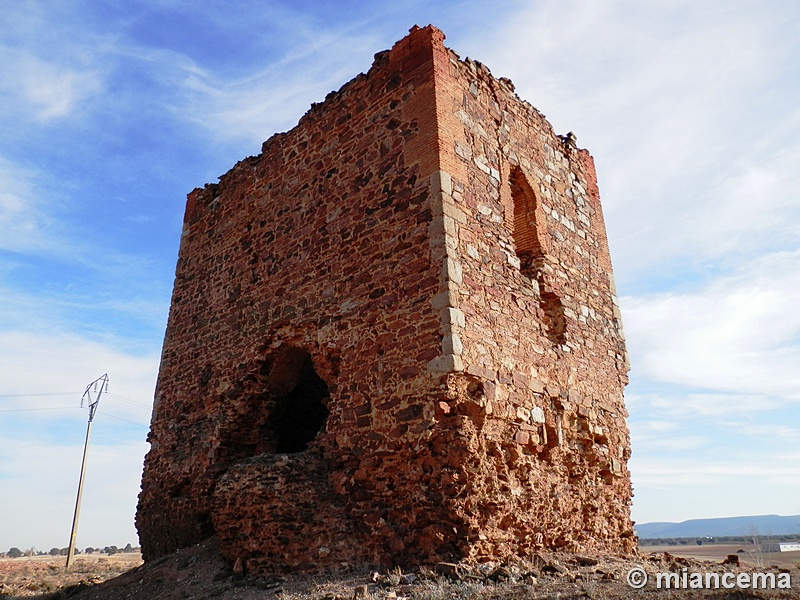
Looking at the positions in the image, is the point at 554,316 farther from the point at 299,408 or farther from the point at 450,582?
the point at 299,408

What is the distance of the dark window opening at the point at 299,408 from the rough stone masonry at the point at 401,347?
30 millimetres

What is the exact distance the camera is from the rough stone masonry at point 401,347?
631cm

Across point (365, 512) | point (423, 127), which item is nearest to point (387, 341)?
point (365, 512)

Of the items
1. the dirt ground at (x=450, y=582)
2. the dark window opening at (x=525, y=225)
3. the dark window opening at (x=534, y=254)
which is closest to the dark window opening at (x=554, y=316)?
the dark window opening at (x=534, y=254)

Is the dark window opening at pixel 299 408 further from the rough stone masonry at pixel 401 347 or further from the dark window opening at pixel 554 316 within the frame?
the dark window opening at pixel 554 316

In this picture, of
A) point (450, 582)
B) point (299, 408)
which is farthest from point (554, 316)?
point (299, 408)

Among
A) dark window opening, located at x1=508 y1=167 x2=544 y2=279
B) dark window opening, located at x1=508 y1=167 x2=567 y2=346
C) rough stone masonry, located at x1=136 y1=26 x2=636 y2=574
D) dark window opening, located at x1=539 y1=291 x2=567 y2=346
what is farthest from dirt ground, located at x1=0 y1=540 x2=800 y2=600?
dark window opening, located at x1=508 y1=167 x2=544 y2=279

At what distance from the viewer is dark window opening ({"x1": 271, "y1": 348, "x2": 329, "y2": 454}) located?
875 cm

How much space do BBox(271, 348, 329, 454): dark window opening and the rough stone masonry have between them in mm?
30

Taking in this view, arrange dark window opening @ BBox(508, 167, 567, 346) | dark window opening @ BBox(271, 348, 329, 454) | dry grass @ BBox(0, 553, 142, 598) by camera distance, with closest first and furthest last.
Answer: dark window opening @ BBox(508, 167, 567, 346), dark window opening @ BBox(271, 348, 329, 454), dry grass @ BBox(0, 553, 142, 598)

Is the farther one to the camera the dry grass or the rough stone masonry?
the dry grass

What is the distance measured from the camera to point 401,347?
6613 millimetres

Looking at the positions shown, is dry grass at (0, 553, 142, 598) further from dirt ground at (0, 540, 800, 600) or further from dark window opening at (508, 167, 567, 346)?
dark window opening at (508, 167, 567, 346)

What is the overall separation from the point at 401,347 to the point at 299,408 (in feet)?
10.7
